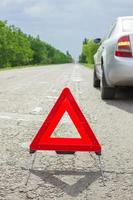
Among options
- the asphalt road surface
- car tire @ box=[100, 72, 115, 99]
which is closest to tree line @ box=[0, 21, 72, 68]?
car tire @ box=[100, 72, 115, 99]

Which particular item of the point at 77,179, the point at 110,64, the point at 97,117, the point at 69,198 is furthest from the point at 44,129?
the point at 110,64

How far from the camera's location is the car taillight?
9250 millimetres

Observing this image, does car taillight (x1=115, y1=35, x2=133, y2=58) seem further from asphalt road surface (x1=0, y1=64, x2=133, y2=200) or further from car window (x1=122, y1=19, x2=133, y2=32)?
asphalt road surface (x1=0, y1=64, x2=133, y2=200)

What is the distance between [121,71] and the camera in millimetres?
9352

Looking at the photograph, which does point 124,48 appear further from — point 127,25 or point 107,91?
point 107,91

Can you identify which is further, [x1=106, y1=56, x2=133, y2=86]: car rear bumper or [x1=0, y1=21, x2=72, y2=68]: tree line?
[x1=0, y1=21, x2=72, y2=68]: tree line

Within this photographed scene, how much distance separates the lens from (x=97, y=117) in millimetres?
7836

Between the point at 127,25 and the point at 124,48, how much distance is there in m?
0.84

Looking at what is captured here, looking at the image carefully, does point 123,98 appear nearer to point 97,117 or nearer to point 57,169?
point 97,117

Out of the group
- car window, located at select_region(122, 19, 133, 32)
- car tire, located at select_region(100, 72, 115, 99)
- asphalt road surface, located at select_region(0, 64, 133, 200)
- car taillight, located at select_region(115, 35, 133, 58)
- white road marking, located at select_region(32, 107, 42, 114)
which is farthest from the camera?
car tire, located at select_region(100, 72, 115, 99)

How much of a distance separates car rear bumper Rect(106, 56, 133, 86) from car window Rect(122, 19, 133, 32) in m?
0.69

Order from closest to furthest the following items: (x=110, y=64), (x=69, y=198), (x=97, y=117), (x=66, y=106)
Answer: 1. (x=69, y=198)
2. (x=66, y=106)
3. (x=97, y=117)
4. (x=110, y=64)

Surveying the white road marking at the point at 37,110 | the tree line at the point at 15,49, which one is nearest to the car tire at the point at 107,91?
the white road marking at the point at 37,110

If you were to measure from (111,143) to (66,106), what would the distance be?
1132 mm
